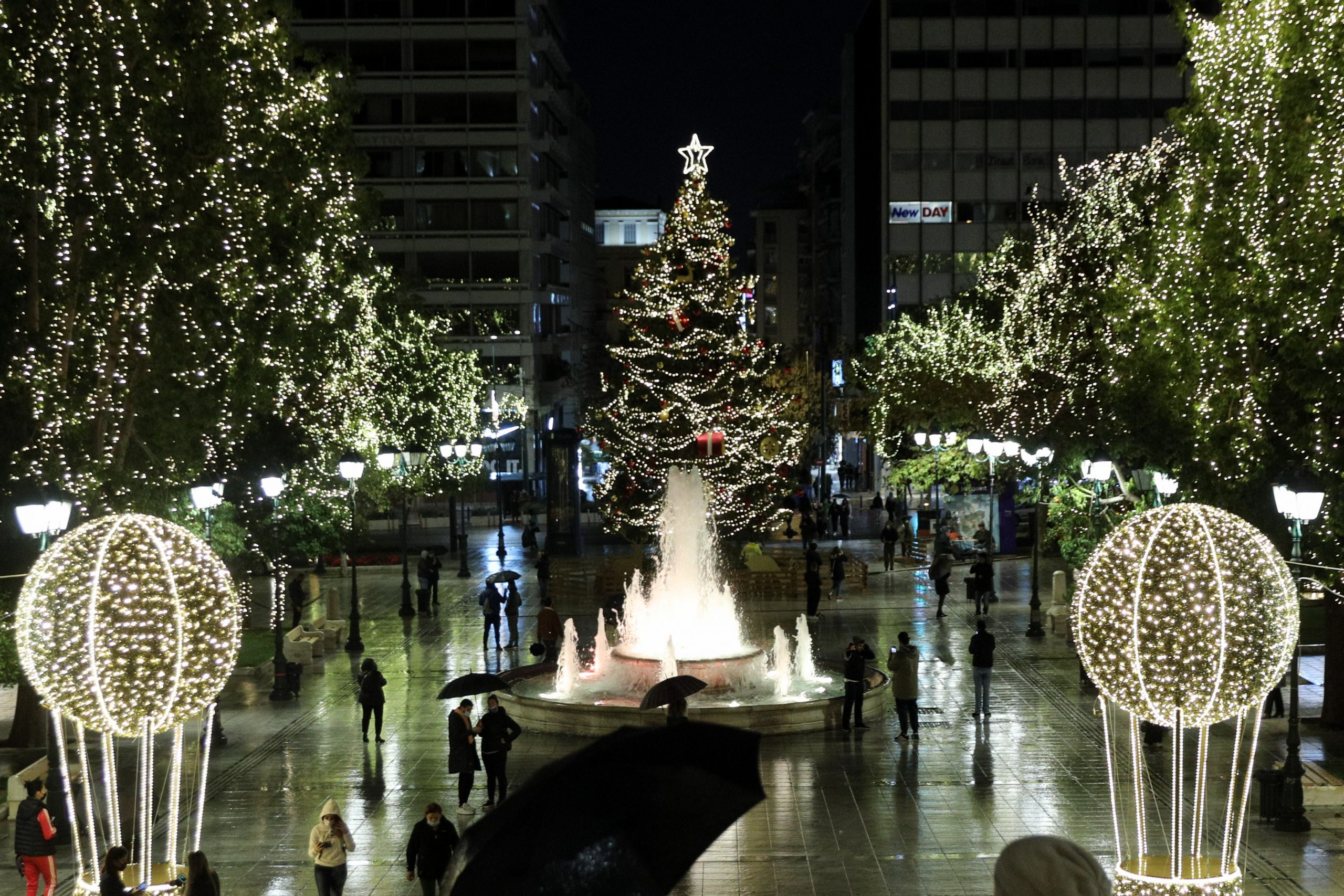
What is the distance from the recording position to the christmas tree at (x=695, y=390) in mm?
45938

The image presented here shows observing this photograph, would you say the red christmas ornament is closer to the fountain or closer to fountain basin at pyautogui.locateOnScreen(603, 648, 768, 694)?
the fountain

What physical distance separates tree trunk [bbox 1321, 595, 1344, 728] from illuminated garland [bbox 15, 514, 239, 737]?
14.7 m

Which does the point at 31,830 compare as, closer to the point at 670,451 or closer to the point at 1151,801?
the point at 1151,801

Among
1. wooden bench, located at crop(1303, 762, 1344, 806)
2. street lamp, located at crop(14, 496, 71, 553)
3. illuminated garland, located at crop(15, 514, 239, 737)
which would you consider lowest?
wooden bench, located at crop(1303, 762, 1344, 806)

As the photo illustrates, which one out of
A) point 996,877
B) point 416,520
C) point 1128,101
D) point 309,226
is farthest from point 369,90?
point 996,877

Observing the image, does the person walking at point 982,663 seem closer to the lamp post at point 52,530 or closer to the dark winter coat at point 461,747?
the dark winter coat at point 461,747

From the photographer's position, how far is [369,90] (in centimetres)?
7669

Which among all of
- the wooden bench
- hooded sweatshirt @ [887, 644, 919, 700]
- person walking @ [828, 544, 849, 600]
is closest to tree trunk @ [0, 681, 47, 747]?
hooded sweatshirt @ [887, 644, 919, 700]

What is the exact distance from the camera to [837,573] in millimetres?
36438

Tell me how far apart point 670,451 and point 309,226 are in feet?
71.9

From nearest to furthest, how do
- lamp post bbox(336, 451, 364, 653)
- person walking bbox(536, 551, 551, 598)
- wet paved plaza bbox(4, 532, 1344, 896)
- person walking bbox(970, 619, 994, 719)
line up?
wet paved plaza bbox(4, 532, 1344, 896)
person walking bbox(970, 619, 994, 719)
lamp post bbox(336, 451, 364, 653)
person walking bbox(536, 551, 551, 598)

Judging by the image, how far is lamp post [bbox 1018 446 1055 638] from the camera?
30203 mm

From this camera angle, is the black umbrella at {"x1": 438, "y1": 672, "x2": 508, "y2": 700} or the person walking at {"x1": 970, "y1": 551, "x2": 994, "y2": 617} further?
the person walking at {"x1": 970, "y1": 551, "x2": 994, "y2": 617}

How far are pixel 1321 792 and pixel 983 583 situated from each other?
16.2 meters
